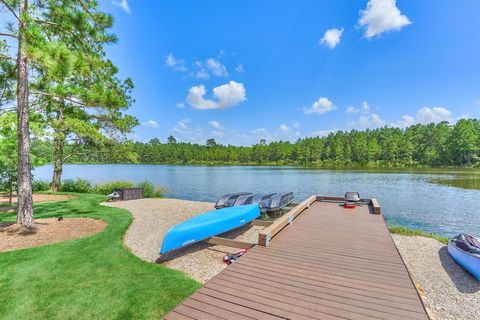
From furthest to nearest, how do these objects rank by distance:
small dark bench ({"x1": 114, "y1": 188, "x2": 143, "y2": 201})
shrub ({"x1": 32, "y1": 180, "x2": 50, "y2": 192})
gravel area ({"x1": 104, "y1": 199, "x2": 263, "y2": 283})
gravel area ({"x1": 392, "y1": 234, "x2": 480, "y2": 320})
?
1. shrub ({"x1": 32, "y1": 180, "x2": 50, "y2": 192})
2. small dark bench ({"x1": 114, "y1": 188, "x2": 143, "y2": 201})
3. gravel area ({"x1": 104, "y1": 199, "x2": 263, "y2": 283})
4. gravel area ({"x1": 392, "y1": 234, "x2": 480, "y2": 320})

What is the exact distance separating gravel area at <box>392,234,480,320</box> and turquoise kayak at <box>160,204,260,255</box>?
5.40m

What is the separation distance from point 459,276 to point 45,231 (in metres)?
12.9

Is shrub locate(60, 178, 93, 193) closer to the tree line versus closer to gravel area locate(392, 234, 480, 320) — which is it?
the tree line

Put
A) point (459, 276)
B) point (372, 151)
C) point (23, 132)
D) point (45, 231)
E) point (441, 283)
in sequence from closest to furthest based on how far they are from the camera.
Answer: point (441, 283), point (459, 276), point (23, 132), point (45, 231), point (372, 151)

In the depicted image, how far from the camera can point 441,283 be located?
21.3 feet

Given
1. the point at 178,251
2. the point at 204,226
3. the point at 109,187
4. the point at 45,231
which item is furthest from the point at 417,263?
the point at 109,187

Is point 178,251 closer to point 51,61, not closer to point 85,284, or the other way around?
point 85,284

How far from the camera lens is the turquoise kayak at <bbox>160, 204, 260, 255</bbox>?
698 centimetres

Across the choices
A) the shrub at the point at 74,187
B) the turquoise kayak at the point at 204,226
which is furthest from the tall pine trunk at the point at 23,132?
the shrub at the point at 74,187

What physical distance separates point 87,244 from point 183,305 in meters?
5.49

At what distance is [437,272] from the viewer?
7191 millimetres

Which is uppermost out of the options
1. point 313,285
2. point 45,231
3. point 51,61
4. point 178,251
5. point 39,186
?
point 51,61

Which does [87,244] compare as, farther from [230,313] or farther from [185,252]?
[230,313]

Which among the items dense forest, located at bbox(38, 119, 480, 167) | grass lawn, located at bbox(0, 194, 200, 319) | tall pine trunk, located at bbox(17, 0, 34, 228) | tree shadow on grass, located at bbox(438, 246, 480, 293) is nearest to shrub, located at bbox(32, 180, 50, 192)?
tall pine trunk, located at bbox(17, 0, 34, 228)
